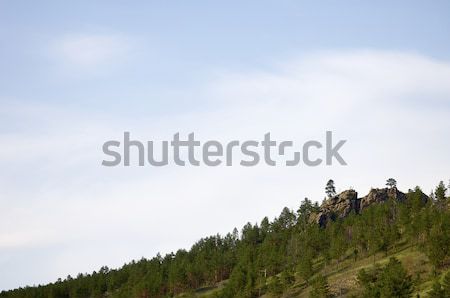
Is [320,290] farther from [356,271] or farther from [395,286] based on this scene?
[395,286]

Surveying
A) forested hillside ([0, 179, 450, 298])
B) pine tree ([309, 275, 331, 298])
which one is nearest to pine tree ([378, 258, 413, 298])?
forested hillside ([0, 179, 450, 298])

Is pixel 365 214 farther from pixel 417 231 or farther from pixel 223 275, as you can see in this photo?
pixel 223 275

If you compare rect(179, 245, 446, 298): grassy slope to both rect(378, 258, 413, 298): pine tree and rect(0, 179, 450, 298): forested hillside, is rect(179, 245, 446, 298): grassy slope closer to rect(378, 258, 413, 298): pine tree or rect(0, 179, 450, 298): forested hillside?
rect(0, 179, 450, 298): forested hillside

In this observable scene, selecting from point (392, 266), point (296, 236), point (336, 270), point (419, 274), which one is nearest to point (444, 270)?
point (419, 274)

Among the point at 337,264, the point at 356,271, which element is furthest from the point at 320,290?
the point at 337,264

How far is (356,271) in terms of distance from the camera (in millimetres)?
145125

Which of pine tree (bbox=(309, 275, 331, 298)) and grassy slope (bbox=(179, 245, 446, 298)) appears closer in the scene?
grassy slope (bbox=(179, 245, 446, 298))

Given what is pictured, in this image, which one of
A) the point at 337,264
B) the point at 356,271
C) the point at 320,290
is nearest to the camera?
the point at 320,290

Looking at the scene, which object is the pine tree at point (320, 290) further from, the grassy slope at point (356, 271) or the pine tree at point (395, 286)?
the pine tree at point (395, 286)

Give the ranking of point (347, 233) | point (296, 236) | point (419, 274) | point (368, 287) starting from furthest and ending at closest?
point (296, 236) → point (347, 233) → point (419, 274) → point (368, 287)

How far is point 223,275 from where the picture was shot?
7308 inches

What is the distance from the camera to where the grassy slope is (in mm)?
123463

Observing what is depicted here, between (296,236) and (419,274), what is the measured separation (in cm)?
6952

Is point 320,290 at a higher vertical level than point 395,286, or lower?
lower
